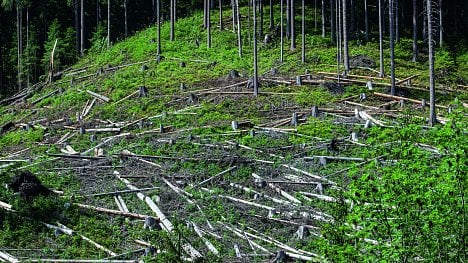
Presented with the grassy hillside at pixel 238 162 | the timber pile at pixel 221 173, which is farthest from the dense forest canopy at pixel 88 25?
the timber pile at pixel 221 173

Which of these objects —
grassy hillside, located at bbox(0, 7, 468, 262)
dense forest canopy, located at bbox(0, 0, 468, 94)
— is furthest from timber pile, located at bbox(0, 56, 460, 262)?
dense forest canopy, located at bbox(0, 0, 468, 94)

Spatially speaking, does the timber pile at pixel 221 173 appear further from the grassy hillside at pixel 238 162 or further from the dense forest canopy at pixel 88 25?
the dense forest canopy at pixel 88 25

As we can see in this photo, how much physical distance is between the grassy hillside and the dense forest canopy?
794 centimetres

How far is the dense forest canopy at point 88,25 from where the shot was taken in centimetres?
4503

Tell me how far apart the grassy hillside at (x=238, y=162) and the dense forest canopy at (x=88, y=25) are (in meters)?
7.94

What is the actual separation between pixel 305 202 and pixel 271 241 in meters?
2.52

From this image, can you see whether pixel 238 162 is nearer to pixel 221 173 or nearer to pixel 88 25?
pixel 221 173

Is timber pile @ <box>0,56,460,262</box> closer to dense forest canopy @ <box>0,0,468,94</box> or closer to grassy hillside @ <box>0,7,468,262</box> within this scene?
grassy hillside @ <box>0,7,468,262</box>

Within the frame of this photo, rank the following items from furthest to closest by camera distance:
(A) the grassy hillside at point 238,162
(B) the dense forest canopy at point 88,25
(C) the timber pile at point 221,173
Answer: (B) the dense forest canopy at point 88,25
(C) the timber pile at point 221,173
(A) the grassy hillside at point 238,162

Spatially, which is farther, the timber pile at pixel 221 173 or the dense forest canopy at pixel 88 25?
the dense forest canopy at pixel 88 25

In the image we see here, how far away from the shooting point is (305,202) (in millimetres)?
15961

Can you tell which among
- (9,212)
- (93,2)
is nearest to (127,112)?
(9,212)

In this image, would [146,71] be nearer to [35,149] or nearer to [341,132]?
[35,149]

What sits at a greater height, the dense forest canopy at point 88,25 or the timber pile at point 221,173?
the dense forest canopy at point 88,25
